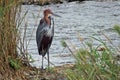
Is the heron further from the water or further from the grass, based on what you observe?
the grass

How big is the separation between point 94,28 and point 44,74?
8868 mm

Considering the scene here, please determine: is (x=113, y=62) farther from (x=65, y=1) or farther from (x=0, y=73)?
(x=65, y=1)

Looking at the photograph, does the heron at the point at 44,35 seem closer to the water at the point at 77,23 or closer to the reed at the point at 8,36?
the water at the point at 77,23

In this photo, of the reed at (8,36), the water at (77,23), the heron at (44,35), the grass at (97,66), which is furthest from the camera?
the water at (77,23)

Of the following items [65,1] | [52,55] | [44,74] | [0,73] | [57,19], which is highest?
[0,73]

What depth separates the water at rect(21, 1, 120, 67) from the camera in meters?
12.6

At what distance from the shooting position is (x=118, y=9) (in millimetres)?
22375

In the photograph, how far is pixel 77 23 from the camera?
18.4 metres

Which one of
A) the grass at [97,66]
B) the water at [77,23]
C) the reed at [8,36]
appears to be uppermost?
the grass at [97,66]

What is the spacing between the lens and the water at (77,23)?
12588 millimetres

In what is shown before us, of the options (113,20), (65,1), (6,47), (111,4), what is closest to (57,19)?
(113,20)

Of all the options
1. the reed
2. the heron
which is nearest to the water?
the heron

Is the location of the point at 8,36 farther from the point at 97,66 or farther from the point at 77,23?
the point at 77,23

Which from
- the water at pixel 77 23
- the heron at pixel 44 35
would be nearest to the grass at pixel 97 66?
the heron at pixel 44 35
